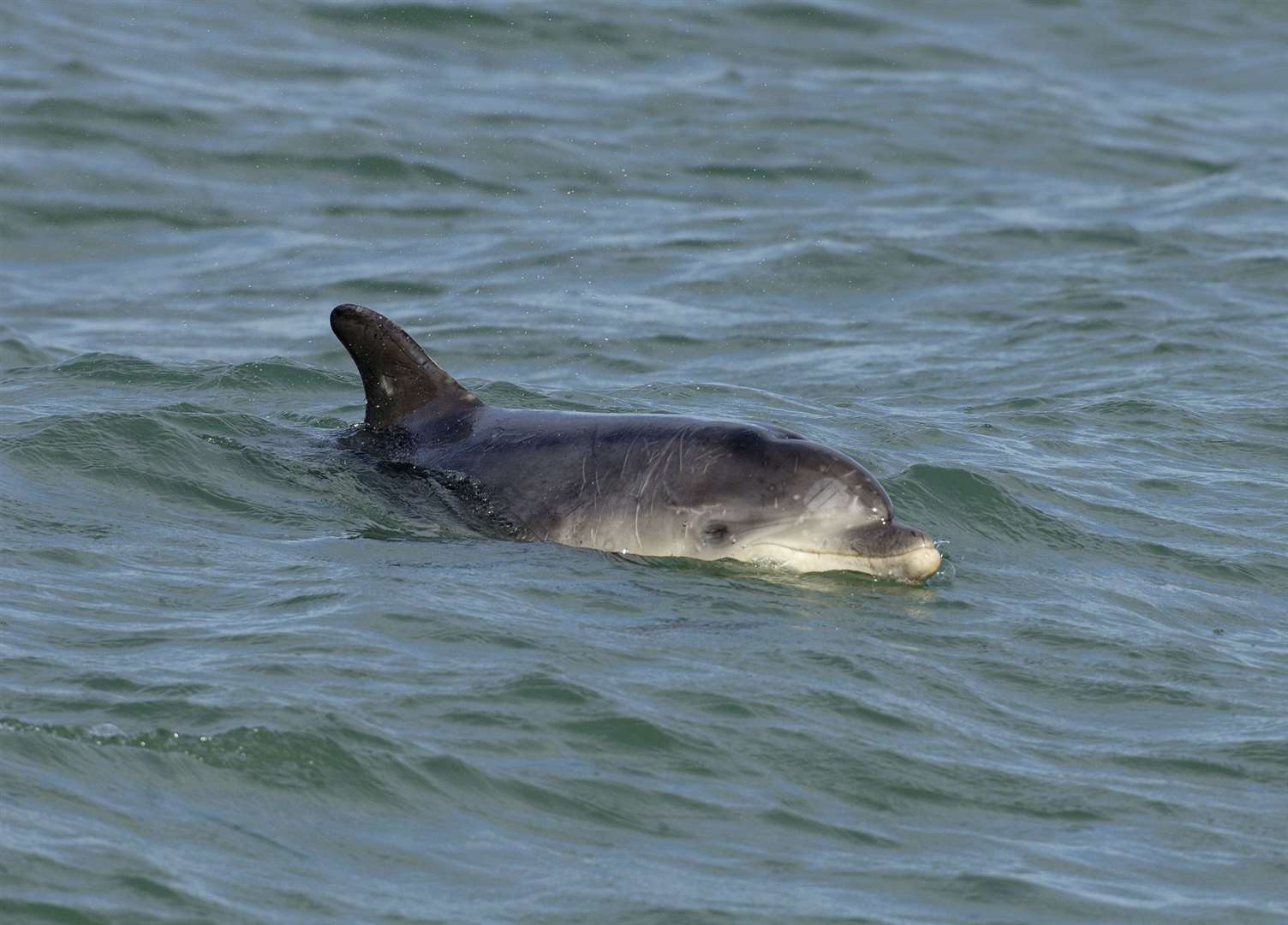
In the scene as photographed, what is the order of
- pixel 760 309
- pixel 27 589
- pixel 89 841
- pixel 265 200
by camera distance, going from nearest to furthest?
1. pixel 89 841
2. pixel 27 589
3. pixel 760 309
4. pixel 265 200

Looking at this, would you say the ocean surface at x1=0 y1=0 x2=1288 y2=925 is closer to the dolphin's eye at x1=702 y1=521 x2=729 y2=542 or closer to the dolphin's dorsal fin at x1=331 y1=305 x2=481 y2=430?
the dolphin's eye at x1=702 y1=521 x2=729 y2=542

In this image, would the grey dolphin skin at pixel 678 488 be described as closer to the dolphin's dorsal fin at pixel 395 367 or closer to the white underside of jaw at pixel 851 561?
the white underside of jaw at pixel 851 561

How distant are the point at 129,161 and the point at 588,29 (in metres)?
9.07

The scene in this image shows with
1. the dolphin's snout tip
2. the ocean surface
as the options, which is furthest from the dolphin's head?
the ocean surface

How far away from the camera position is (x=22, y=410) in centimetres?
1454

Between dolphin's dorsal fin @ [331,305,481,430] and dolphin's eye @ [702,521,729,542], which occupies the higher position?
dolphin's dorsal fin @ [331,305,481,430]

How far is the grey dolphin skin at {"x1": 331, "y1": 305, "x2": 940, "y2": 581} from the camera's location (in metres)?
10.6

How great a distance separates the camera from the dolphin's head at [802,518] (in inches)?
416

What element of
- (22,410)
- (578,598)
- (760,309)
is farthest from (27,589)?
(760,309)

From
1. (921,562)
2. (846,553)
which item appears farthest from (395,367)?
(921,562)

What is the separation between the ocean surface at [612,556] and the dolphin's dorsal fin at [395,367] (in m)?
0.64

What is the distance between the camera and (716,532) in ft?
35.3

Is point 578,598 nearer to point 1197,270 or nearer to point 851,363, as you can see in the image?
point 851,363

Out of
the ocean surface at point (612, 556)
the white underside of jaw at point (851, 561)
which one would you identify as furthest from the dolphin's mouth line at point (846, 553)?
the ocean surface at point (612, 556)
